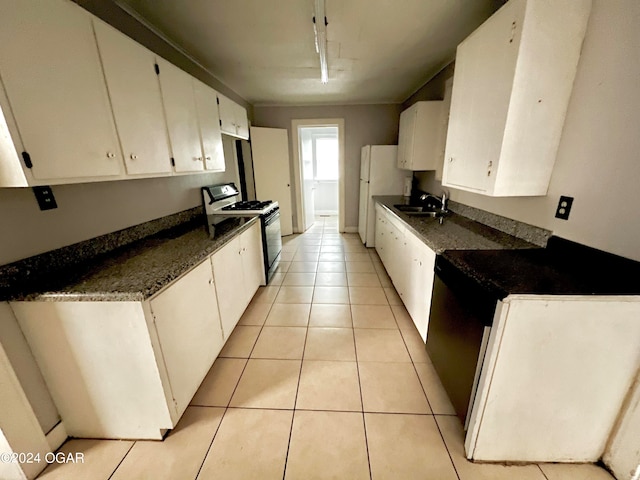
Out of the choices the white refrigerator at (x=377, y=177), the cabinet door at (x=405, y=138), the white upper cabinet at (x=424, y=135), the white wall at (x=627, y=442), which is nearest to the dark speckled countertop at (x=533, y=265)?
the white wall at (x=627, y=442)

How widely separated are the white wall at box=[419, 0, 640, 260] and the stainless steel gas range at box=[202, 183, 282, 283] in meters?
2.50

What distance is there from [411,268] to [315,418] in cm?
136

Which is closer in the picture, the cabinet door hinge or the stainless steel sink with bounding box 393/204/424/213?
the cabinet door hinge

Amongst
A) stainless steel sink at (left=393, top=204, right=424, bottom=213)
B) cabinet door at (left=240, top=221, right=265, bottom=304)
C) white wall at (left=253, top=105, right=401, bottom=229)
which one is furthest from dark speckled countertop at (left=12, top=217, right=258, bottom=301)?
white wall at (left=253, top=105, right=401, bottom=229)

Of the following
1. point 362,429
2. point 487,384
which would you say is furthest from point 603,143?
point 362,429

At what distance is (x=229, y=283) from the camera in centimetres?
203

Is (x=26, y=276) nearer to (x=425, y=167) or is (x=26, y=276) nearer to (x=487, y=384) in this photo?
(x=487, y=384)

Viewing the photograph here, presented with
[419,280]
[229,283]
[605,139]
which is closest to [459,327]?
[419,280]

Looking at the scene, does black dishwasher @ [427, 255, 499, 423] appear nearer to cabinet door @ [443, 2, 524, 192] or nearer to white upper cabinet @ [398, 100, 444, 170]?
cabinet door @ [443, 2, 524, 192]

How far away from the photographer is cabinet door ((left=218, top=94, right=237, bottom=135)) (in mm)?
2620

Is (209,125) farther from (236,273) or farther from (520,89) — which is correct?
(520,89)

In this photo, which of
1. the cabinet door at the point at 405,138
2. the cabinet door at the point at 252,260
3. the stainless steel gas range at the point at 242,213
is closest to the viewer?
the cabinet door at the point at 252,260

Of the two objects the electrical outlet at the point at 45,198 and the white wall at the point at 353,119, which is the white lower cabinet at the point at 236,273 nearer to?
the electrical outlet at the point at 45,198

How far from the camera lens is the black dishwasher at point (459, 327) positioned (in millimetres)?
1130
